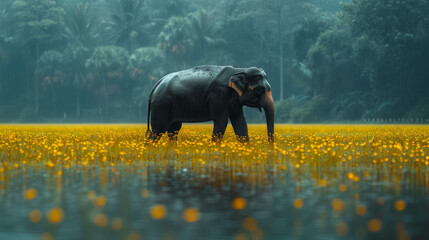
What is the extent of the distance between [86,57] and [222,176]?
68803 millimetres

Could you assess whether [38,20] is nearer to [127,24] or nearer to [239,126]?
[127,24]

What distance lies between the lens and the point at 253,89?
1869cm

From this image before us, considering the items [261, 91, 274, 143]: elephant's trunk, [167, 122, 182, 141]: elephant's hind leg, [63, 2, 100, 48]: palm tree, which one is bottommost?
[167, 122, 182, 141]: elephant's hind leg

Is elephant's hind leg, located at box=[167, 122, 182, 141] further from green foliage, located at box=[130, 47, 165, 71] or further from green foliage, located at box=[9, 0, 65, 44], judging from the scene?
green foliage, located at box=[9, 0, 65, 44]

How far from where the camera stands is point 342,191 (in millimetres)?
9523

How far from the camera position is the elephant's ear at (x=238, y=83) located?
18.6m

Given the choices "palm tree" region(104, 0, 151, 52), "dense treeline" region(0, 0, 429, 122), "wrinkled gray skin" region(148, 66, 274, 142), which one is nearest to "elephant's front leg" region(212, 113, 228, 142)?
"wrinkled gray skin" region(148, 66, 274, 142)

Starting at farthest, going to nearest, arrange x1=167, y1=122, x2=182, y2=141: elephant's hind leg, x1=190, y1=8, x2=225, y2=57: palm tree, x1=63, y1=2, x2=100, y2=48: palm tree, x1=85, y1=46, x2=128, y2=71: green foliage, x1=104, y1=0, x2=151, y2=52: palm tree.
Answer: x1=104, y1=0, x2=151, y2=52: palm tree < x1=63, y1=2, x2=100, y2=48: palm tree < x1=85, y1=46, x2=128, y2=71: green foliage < x1=190, y1=8, x2=225, y2=57: palm tree < x1=167, y1=122, x2=182, y2=141: elephant's hind leg

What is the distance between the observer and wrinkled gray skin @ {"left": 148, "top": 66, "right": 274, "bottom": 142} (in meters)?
18.8

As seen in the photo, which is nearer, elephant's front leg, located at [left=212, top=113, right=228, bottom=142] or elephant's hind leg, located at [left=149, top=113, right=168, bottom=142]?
elephant's front leg, located at [left=212, top=113, right=228, bottom=142]

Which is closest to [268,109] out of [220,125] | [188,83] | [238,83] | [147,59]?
[238,83]

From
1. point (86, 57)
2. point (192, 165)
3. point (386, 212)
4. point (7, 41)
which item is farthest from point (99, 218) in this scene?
point (7, 41)

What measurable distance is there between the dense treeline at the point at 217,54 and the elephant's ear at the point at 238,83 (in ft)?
132

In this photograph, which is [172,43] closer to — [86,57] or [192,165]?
[86,57]
